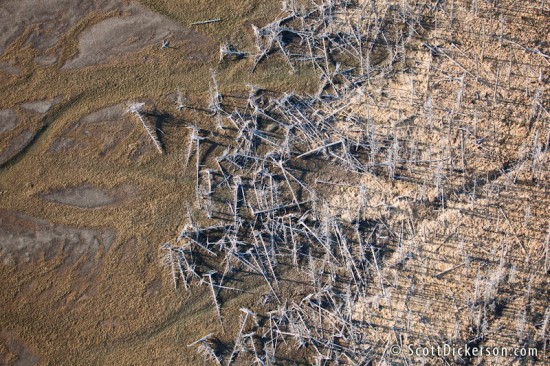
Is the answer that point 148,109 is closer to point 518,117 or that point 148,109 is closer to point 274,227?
point 274,227

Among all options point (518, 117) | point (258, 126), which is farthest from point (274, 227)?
point (518, 117)

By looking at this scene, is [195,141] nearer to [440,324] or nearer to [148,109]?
[148,109]

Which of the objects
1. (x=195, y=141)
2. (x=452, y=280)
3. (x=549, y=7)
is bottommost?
(x=452, y=280)

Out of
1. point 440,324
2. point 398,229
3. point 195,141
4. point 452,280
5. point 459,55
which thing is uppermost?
point 459,55

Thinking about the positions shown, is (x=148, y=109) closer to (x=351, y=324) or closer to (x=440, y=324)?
(x=351, y=324)

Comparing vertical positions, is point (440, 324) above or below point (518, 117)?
below

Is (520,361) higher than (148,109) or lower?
lower

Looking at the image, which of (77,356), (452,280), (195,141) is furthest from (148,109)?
(452,280)
